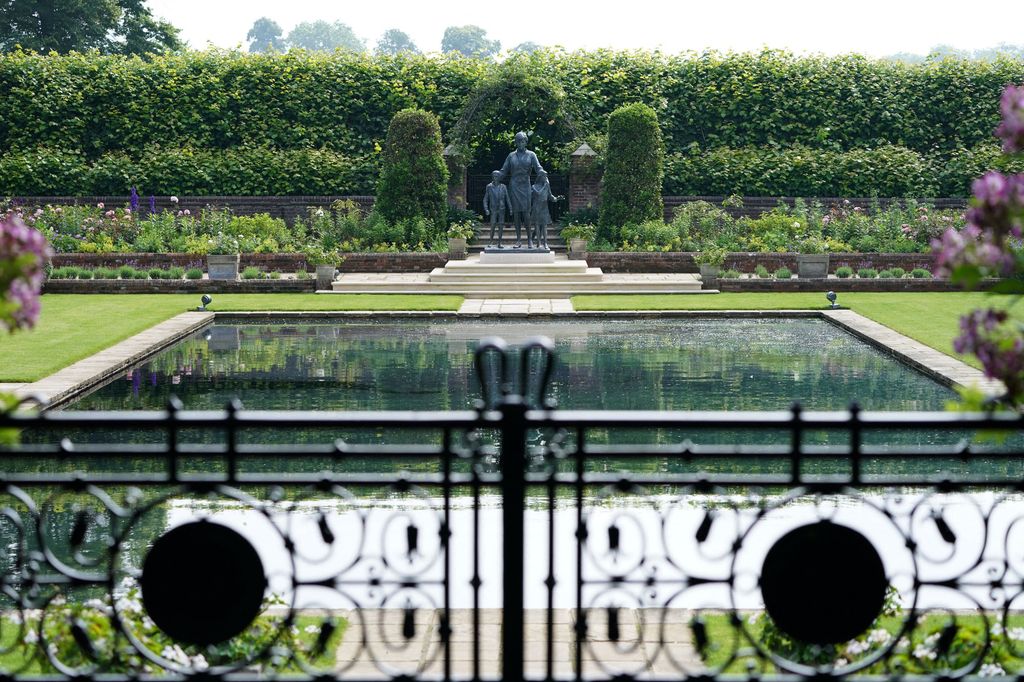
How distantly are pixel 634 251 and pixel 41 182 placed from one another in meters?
13.7

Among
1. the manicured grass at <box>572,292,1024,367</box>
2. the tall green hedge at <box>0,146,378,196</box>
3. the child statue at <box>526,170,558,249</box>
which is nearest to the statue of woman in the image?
the child statue at <box>526,170,558,249</box>

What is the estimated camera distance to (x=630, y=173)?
26.5 meters

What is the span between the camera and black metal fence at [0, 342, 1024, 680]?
4008 mm

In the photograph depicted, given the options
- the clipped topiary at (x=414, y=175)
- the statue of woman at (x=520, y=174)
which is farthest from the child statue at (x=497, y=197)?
the clipped topiary at (x=414, y=175)

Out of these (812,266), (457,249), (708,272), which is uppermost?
(457,249)

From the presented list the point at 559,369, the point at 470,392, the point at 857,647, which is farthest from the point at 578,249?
the point at 857,647

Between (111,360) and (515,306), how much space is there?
24.3 feet

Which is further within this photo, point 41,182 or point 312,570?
point 41,182

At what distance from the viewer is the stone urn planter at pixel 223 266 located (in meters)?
22.5

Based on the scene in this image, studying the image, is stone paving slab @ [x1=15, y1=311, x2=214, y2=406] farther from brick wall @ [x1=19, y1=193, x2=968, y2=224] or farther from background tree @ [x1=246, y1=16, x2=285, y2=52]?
background tree @ [x1=246, y1=16, x2=285, y2=52]

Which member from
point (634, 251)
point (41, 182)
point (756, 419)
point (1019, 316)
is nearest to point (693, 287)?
point (634, 251)

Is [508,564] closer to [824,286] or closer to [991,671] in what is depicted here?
[991,671]

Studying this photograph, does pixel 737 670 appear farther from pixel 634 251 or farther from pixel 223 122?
pixel 223 122

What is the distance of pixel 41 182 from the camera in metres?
29.5
